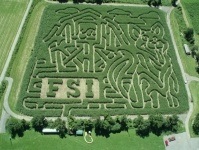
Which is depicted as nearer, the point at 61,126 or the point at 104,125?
the point at 61,126

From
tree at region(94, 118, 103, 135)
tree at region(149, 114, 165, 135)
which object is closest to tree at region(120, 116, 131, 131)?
tree at region(94, 118, 103, 135)

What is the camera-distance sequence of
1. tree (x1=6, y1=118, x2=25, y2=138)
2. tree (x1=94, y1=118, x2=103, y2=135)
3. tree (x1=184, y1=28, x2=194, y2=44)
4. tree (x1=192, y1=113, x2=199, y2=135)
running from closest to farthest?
tree (x1=6, y1=118, x2=25, y2=138), tree (x1=94, y1=118, x2=103, y2=135), tree (x1=192, y1=113, x2=199, y2=135), tree (x1=184, y1=28, x2=194, y2=44)

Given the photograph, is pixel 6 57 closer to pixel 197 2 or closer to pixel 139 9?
pixel 139 9

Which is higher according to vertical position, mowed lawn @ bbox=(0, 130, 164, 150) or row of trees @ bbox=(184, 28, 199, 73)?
row of trees @ bbox=(184, 28, 199, 73)

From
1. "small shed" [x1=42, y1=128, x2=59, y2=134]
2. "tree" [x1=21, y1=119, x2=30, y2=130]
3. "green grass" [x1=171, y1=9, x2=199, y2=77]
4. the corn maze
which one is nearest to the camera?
"tree" [x1=21, y1=119, x2=30, y2=130]

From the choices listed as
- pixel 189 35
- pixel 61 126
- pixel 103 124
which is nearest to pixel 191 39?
pixel 189 35

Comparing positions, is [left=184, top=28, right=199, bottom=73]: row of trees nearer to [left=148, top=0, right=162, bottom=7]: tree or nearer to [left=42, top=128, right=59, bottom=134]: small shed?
[left=148, top=0, right=162, bottom=7]: tree

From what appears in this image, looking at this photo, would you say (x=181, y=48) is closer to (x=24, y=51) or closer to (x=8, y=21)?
(x=24, y=51)
